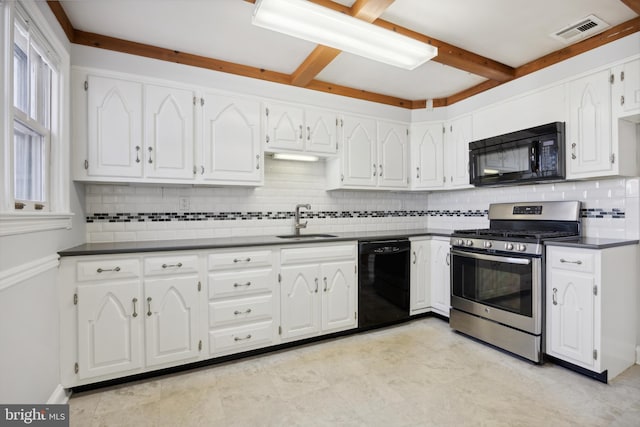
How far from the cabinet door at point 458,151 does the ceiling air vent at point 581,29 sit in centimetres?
106

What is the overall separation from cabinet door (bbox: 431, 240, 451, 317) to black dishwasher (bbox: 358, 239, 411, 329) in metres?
0.36

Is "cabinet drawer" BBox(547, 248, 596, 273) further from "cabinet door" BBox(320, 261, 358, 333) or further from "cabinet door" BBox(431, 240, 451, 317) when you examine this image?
"cabinet door" BBox(320, 261, 358, 333)

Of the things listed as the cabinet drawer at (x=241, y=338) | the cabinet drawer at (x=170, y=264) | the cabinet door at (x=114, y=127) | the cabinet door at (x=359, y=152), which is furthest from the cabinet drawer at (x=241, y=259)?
the cabinet door at (x=359, y=152)

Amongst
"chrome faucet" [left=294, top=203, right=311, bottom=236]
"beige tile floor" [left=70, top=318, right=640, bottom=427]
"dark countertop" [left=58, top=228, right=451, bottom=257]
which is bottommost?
"beige tile floor" [left=70, top=318, right=640, bottom=427]

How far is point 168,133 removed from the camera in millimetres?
2602

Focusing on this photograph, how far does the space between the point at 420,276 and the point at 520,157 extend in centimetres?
151

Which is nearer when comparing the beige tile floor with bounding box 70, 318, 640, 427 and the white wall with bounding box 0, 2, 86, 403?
the white wall with bounding box 0, 2, 86, 403

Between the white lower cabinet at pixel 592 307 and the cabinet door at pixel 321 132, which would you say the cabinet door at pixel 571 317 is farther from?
the cabinet door at pixel 321 132

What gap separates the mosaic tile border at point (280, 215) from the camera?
2648 mm

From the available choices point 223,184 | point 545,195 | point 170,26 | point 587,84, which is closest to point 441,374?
point 545,195

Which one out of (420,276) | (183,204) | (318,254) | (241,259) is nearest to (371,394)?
(318,254)

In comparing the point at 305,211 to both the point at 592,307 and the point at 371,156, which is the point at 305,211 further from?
the point at 592,307

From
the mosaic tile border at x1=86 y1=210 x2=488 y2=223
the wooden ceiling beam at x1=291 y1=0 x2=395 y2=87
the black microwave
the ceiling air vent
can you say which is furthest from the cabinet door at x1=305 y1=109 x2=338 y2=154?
the ceiling air vent

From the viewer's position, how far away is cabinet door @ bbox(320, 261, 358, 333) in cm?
294
